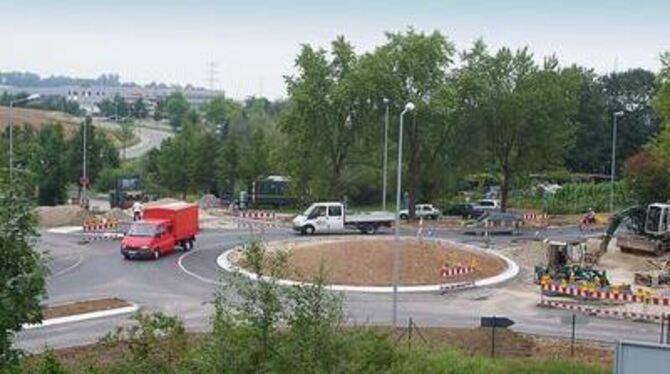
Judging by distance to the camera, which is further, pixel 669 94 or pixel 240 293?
pixel 669 94

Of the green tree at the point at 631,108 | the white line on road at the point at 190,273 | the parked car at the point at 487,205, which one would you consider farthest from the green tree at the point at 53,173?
the green tree at the point at 631,108

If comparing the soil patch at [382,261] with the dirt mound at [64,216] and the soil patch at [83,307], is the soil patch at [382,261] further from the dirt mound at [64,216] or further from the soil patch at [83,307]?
the dirt mound at [64,216]

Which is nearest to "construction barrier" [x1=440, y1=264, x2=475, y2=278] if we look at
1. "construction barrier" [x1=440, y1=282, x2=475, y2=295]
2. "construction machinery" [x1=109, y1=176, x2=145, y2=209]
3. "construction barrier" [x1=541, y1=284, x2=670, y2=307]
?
"construction barrier" [x1=440, y1=282, x2=475, y2=295]

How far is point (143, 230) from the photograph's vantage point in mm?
45375

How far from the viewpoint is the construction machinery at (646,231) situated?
4775 cm

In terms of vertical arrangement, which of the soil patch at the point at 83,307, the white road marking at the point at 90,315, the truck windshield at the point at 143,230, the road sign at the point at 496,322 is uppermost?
the truck windshield at the point at 143,230

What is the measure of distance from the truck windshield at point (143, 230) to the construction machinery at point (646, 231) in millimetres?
21599

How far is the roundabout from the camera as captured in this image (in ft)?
129

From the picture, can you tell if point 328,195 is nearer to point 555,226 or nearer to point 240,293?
point 555,226

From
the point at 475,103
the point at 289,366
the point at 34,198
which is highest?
the point at 475,103

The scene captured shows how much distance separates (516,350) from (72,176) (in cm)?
6160

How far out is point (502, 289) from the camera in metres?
39.2

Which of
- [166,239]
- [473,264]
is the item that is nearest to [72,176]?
[166,239]

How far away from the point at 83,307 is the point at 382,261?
13614 millimetres
